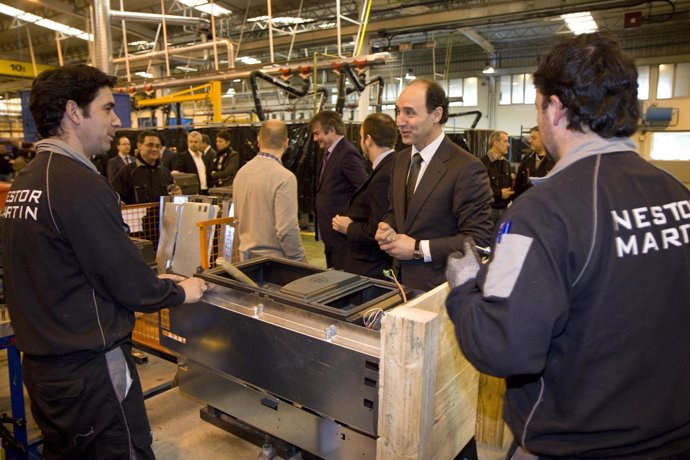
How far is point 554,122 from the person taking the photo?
0.97m

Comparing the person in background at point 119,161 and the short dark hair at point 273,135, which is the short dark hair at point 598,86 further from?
the person in background at point 119,161

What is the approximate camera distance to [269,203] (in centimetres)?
258

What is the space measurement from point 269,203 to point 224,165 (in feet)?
12.2

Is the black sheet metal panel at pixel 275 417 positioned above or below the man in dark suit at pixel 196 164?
below

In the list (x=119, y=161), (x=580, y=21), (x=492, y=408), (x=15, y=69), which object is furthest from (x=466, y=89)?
(x=492, y=408)

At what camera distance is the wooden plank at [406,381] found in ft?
3.47

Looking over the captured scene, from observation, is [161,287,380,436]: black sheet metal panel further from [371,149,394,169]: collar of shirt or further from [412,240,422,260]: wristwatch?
[371,149,394,169]: collar of shirt

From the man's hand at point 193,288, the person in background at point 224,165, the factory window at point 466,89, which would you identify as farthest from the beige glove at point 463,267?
the factory window at point 466,89

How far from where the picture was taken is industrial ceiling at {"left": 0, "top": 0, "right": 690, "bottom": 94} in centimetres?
803

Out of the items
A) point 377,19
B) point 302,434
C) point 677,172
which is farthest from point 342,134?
point 677,172

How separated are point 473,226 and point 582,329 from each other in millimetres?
988

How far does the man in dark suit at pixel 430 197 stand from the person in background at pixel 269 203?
2.25 feet

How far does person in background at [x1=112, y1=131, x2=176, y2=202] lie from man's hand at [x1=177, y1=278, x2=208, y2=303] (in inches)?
106

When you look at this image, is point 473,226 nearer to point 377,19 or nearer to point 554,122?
point 554,122
